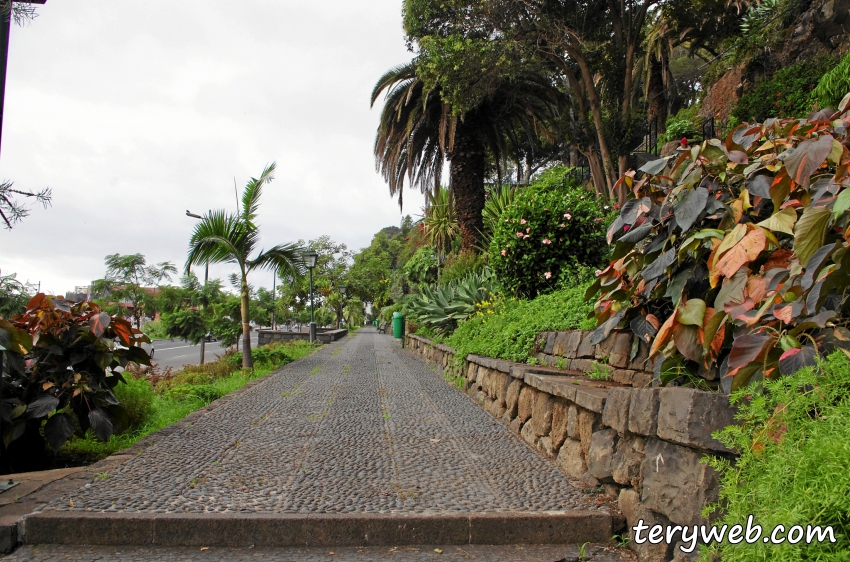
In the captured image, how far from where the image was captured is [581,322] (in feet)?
15.6

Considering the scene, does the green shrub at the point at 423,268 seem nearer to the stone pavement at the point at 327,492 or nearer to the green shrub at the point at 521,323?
the green shrub at the point at 521,323

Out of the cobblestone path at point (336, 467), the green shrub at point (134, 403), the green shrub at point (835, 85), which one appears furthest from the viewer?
the green shrub at point (835, 85)

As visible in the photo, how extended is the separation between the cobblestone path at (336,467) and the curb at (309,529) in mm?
101

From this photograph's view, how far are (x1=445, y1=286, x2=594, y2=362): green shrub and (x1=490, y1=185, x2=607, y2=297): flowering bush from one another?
42 cm

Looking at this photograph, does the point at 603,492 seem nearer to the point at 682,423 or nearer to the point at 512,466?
the point at 512,466

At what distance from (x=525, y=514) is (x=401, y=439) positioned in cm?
179

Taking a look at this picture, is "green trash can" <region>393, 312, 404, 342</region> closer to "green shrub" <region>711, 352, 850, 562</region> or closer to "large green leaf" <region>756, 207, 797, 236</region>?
"large green leaf" <region>756, 207, 797, 236</region>

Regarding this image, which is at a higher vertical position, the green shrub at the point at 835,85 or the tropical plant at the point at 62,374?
the green shrub at the point at 835,85

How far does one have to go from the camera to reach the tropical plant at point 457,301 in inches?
366

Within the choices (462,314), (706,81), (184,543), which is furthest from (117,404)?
(706,81)

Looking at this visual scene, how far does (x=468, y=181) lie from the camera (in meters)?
12.9

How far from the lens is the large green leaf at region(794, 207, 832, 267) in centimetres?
199

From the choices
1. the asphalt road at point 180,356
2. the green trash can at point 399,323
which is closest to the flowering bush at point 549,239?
the asphalt road at point 180,356

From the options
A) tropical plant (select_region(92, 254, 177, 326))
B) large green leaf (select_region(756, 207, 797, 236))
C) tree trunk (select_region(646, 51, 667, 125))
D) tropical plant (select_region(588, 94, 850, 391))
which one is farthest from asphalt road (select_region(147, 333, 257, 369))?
tree trunk (select_region(646, 51, 667, 125))
